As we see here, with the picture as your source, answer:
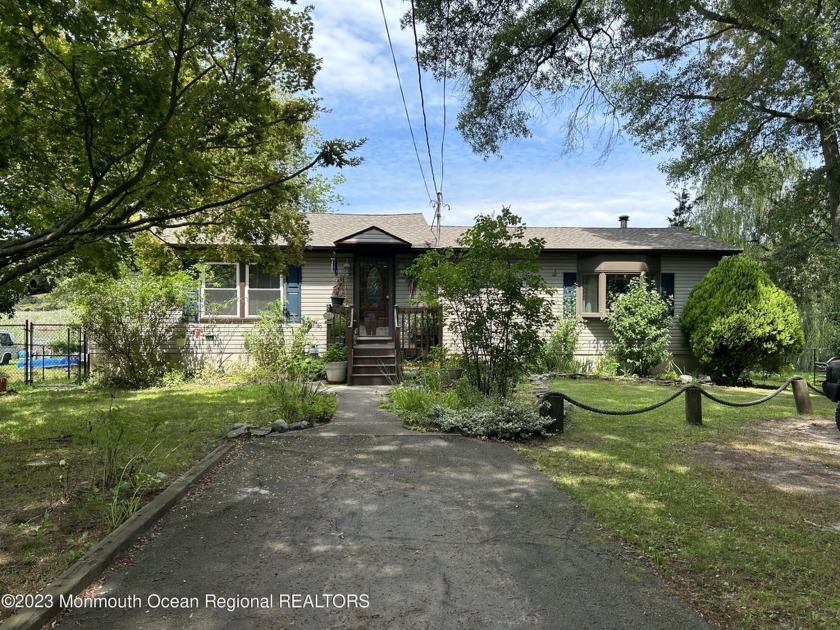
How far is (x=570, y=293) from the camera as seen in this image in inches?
593

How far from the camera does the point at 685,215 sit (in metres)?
45.3

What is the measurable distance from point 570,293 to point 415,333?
536 centimetres

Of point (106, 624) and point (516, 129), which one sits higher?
point (516, 129)

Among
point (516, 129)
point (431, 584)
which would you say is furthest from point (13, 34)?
point (516, 129)

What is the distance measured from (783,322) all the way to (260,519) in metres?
13.8

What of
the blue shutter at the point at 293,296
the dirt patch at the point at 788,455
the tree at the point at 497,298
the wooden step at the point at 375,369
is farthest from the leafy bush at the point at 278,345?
the dirt patch at the point at 788,455

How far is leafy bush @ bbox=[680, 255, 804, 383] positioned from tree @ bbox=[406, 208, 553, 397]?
27.2ft

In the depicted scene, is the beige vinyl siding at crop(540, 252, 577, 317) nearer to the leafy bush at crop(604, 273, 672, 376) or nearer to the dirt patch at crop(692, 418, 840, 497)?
the leafy bush at crop(604, 273, 672, 376)

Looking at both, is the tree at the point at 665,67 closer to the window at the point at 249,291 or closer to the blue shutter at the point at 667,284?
the blue shutter at the point at 667,284

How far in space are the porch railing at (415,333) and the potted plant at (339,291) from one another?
5.70 ft

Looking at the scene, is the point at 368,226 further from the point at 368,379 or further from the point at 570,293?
the point at 570,293

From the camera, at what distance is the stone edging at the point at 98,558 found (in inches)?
93.4

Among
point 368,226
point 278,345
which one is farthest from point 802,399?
point 368,226

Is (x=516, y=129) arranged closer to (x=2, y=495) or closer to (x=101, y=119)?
(x=101, y=119)
